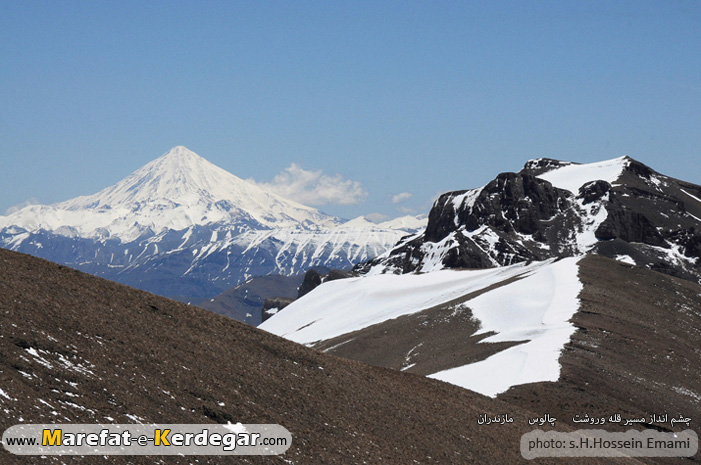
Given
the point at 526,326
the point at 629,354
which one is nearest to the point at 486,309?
the point at 526,326

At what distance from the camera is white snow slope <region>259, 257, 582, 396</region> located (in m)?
59.6

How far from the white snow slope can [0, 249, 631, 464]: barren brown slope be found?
1480cm

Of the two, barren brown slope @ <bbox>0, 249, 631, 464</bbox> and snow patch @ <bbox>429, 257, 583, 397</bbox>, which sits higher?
snow patch @ <bbox>429, 257, 583, 397</bbox>

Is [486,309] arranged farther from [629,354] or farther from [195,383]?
[195,383]

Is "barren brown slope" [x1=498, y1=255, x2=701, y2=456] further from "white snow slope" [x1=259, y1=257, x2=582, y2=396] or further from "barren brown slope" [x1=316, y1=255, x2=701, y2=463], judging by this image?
"white snow slope" [x1=259, y1=257, x2=582, y2=396]

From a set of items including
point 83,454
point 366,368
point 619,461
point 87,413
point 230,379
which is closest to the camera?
point 83,454

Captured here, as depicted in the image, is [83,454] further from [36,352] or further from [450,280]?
[450,280]

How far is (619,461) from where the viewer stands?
134 ft

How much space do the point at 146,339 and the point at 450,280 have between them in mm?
108794

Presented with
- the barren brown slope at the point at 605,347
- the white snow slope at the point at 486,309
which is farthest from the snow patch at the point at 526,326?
the barren brown slope at the point at 605,347

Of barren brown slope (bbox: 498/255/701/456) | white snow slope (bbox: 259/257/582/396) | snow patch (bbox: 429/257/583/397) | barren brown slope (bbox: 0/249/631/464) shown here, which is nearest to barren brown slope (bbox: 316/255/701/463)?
barren brown slope (bbox: 498/255/701/456)

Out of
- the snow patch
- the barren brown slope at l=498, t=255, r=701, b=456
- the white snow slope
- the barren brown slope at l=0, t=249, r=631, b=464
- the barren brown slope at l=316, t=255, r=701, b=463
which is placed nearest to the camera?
the barren brown slope at l=0, t=249, r=631, b=464

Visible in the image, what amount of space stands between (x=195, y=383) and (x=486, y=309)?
201ft

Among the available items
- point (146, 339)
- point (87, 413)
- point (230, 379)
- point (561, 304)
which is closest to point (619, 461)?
point (230, 379)
